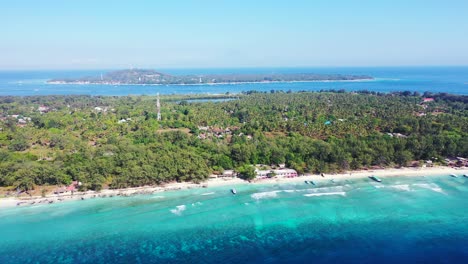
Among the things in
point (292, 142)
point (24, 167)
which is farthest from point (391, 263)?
point (24, 167)

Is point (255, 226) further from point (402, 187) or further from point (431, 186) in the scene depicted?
point (431, 186)

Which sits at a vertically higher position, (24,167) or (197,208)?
(24,167)

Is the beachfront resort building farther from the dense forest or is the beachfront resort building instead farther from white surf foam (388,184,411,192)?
white surf foam (388,184,411,192)

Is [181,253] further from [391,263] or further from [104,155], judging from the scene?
[104,155]

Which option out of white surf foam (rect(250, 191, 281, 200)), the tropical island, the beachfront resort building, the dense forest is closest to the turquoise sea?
white surf foam (rect(250, 191, 281, 200))

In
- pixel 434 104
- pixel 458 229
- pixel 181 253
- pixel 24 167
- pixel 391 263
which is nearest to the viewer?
pixel 391 263

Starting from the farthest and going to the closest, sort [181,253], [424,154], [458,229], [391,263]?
[424,154] → [458,229] → [181,253] → [391,263]

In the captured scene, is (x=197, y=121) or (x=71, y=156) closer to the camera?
(x=71, y=156)

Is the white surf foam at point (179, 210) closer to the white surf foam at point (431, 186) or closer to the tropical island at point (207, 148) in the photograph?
the tropical island at point (207, 148)
